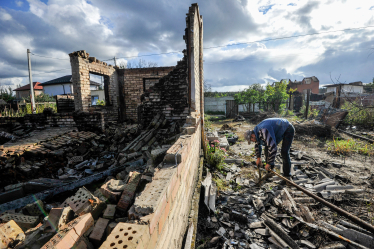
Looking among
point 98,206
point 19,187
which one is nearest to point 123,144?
point 19,187

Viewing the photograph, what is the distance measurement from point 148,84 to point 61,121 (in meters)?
5.03

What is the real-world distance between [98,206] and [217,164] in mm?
3520

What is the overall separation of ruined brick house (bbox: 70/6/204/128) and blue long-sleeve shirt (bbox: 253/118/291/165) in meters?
2.01

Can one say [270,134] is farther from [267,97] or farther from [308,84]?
[308,84]

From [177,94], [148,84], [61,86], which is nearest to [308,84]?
[148,84]

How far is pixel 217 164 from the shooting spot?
4.81 metres

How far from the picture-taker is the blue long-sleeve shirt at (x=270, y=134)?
11.7 feet

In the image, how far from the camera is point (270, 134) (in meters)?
3.62

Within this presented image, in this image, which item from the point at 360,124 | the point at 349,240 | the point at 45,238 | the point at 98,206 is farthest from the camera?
the point at 360,124

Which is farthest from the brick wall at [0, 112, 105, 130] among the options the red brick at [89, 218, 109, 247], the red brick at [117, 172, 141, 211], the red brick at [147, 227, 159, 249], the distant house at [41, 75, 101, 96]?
the distant house at [41, 75, 101, 96]

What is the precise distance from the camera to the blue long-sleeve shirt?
3.56m

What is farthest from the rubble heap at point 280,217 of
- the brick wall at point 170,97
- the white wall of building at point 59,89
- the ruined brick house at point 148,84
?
the white wall of building at point 59,89

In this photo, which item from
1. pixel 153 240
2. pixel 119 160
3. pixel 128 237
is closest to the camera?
pixel 128 237

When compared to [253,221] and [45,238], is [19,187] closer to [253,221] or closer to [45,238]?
[45,238]
